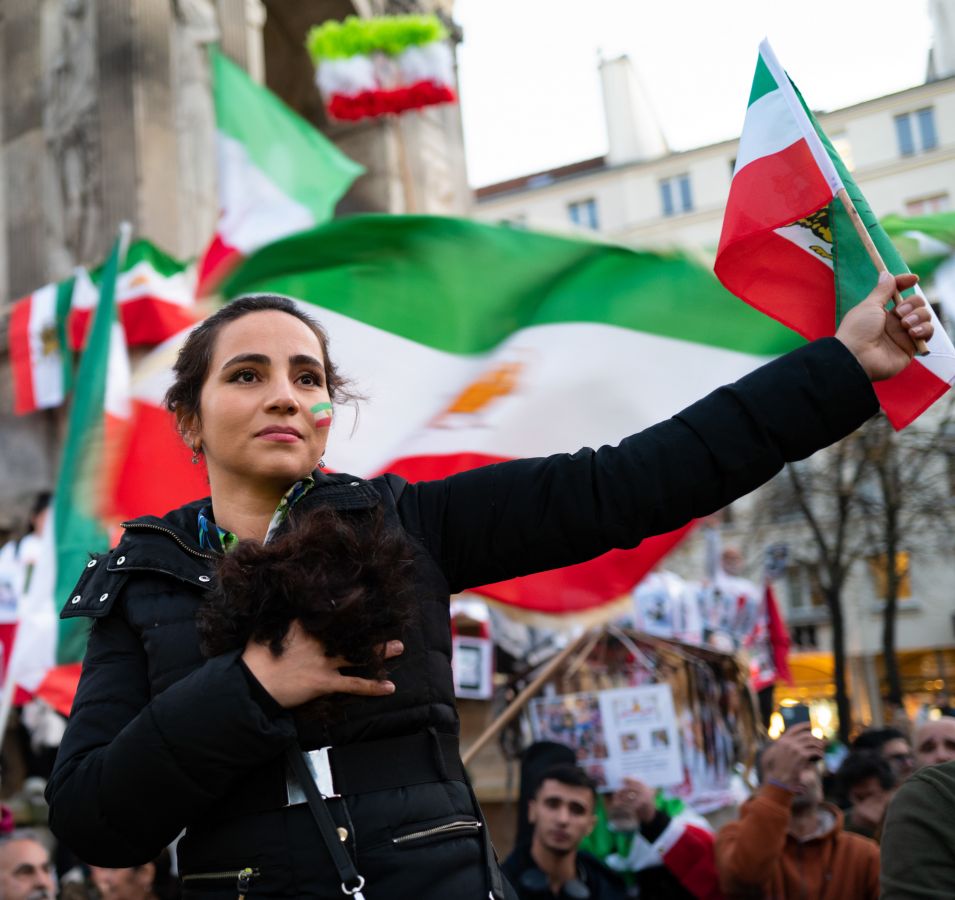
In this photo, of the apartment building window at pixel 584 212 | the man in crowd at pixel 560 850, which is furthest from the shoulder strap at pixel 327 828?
the apartment building window at pixel 584 212

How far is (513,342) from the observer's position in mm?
4844

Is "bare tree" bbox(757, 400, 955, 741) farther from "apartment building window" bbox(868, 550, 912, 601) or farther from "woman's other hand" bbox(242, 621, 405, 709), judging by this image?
"woman's other hand" bbox(242, 621, 405, 709)

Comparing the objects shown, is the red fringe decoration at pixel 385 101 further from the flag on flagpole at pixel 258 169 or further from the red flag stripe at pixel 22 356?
the red flag stripe at pixel 22 356

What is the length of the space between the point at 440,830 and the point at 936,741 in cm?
373

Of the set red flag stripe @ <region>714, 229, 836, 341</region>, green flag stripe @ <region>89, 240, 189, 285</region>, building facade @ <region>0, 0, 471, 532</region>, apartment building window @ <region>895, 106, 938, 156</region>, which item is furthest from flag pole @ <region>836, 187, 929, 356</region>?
apartment building window @ <region>895, 106, 938, 156</region>

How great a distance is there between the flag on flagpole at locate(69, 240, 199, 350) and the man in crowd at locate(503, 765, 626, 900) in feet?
14.6

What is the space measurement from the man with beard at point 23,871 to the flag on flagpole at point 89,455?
0.73 metres

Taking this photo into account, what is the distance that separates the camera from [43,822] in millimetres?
7203

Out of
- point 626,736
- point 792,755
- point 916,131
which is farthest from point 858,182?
point 792,755

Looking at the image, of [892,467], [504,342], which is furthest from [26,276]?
[892,467]

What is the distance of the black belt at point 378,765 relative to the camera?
153cm

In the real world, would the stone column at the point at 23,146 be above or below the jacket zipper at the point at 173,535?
above

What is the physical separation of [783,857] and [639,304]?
2238 mm

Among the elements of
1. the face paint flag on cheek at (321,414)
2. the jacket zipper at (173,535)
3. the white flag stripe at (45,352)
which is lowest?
the jacket zipper at (173,535)
